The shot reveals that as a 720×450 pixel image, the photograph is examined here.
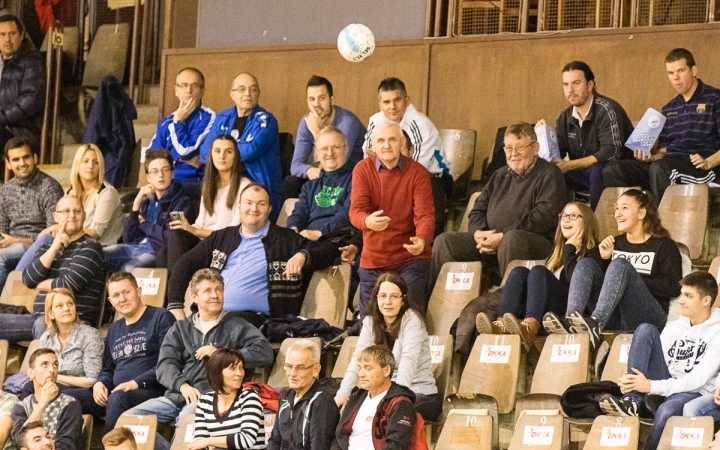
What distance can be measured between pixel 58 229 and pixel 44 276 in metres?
0.30

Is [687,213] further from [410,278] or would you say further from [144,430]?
[144,430]

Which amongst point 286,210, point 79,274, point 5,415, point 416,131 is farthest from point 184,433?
point 416,131

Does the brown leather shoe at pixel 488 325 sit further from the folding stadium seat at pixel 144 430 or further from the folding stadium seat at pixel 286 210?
the folding stadium seat at pixel 286 210

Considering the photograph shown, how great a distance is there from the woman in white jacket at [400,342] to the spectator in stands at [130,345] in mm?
1178

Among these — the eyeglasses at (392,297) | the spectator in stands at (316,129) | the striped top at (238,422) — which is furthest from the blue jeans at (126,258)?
the eyeglasses at (392,297)

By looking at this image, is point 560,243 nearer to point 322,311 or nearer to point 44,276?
point 322,311

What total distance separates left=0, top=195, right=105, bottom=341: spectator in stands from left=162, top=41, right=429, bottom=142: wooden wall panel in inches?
75.6

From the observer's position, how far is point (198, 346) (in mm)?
6309

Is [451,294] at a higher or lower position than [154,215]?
lower

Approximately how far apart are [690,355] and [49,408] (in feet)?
9.37

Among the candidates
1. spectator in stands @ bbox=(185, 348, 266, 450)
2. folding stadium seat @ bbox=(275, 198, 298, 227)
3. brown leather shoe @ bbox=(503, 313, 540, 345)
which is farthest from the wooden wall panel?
spectator in stands @ bbox=(185, 348, 266, 450)

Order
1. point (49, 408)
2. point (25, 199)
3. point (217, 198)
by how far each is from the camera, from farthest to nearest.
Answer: point (25, 199) < point (217, 198) < point (49, 408)

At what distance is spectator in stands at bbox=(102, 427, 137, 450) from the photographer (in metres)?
5.57

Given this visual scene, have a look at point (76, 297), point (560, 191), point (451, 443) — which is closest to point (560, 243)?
point (560, 191)
